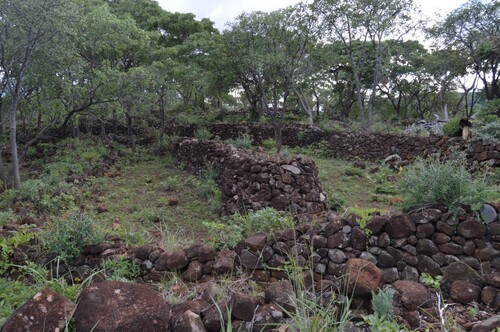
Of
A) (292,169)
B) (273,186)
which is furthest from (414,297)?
(292,169)

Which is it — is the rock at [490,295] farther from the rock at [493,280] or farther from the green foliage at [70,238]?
the green foliage at [70,238]

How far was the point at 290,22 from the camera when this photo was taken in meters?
13.2

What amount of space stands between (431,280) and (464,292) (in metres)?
0.35

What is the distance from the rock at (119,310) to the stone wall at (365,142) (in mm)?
7852

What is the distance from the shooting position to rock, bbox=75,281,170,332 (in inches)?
91.5

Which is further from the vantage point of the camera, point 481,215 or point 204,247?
point 204,247

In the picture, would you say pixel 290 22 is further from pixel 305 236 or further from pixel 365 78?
pixel 365 78

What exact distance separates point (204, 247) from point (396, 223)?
1963mm

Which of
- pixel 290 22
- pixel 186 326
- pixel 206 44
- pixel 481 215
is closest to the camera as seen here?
pixel 186 326

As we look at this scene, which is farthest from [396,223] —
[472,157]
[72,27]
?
[72,27]

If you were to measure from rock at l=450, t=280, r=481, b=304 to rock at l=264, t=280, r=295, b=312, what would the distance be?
4.52 feet

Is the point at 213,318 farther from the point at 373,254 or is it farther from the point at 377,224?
the point at 377,224

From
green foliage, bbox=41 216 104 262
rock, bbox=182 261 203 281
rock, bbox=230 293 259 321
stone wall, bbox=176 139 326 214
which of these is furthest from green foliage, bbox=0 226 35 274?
stone wall, bbox=176 139 326 214

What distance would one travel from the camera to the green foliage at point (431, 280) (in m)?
3.22
